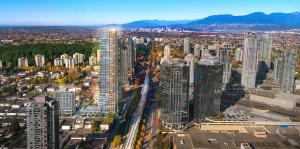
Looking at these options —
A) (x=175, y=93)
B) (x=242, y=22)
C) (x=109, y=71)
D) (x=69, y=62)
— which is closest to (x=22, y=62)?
(x=69, y=62)

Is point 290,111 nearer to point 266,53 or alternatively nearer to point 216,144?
point 216,144

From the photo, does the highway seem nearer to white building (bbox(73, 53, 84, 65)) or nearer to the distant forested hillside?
the distant forested hillside

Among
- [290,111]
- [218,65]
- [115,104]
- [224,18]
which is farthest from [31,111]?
[224,18]

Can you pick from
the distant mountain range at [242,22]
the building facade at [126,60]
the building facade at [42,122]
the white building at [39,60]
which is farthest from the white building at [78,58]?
the building facade at [42,122]

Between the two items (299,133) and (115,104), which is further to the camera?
(115,104)

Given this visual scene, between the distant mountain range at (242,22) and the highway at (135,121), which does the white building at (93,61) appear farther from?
the distant mountain range at (242,22)

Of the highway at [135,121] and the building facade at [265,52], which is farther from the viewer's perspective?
the building facade at [265,52]

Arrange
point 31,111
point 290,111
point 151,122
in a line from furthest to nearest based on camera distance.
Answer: point 290,111, point 151,122, point 31,111
